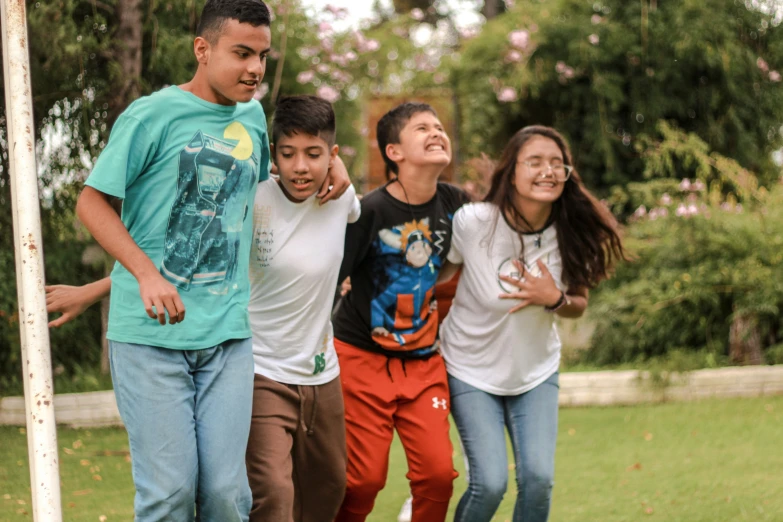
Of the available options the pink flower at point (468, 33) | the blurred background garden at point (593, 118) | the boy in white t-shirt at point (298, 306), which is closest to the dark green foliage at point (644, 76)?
the blurred background garden at point (593, 118)

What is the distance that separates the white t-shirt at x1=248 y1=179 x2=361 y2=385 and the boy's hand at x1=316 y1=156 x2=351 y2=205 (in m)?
0.08

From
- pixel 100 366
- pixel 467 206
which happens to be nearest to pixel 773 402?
pixel 467 206

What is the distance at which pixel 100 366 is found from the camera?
7355 millimetres

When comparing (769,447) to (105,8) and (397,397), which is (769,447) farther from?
(105,8)

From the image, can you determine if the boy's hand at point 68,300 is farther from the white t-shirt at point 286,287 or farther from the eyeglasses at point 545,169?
the eyeglasses at point 545,169

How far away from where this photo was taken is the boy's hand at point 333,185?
136 inches

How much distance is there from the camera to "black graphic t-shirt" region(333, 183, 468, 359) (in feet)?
12.4

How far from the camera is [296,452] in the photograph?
349cm

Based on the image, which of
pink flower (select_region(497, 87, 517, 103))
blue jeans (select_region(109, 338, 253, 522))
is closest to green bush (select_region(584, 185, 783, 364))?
pink flower (select_region(497, 87, 517, 103))

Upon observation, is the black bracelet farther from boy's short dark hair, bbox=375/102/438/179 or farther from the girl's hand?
boy's short dark hair, bbox=375/102/438/179

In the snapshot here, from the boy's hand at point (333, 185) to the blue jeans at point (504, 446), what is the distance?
90cm

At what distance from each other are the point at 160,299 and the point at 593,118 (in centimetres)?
883

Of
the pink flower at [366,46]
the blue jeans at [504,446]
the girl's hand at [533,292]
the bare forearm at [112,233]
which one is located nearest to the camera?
the bare forearm at [112,233]

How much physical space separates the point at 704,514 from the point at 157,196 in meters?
3.03
